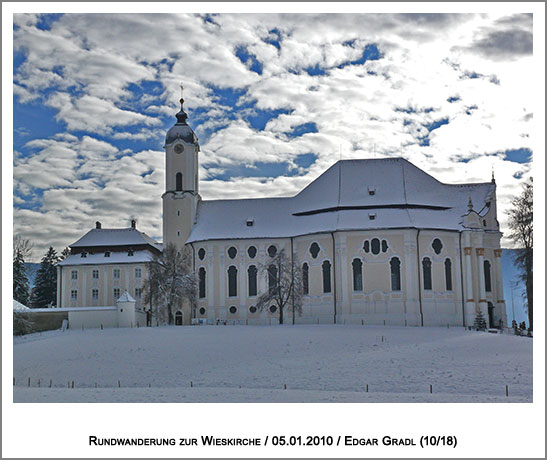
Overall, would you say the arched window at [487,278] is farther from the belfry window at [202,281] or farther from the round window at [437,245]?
the belfry window at [202,281]

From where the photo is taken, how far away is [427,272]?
60719 mm

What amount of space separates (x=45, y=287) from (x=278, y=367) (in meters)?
58.2

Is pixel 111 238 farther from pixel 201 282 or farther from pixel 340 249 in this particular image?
pixel 340 249

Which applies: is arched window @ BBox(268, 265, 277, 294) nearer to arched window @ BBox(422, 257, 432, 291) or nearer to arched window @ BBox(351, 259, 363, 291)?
arched window @ BBox(351, 259, 363, 291)

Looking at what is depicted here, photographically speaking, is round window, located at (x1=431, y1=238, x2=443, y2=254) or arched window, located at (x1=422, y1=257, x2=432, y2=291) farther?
round window, located at (x1=431, y1=238, x2=443, y2=254)

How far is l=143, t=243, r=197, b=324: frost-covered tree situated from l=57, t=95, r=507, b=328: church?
84.1 inches

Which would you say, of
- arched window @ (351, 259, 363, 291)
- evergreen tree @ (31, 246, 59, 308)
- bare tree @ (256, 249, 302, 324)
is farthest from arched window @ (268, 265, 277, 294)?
evergreen tree @ (31, 246, 59, 308)

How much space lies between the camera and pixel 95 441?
1792 cm

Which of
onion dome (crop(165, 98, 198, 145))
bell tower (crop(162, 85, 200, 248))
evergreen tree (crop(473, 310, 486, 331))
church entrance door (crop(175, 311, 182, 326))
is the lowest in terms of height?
evergreen tree (crop(473, 310, 486, 331))

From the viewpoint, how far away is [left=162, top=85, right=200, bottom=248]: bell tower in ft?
236

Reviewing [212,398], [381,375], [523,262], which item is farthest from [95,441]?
[523,262]

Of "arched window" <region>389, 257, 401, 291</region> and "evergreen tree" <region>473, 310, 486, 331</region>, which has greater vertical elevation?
"arched window" <region>389, 257, 401, 291</region>

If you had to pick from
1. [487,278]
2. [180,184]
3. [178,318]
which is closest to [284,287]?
[178,318]

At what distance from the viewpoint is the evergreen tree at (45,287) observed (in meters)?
84.6
